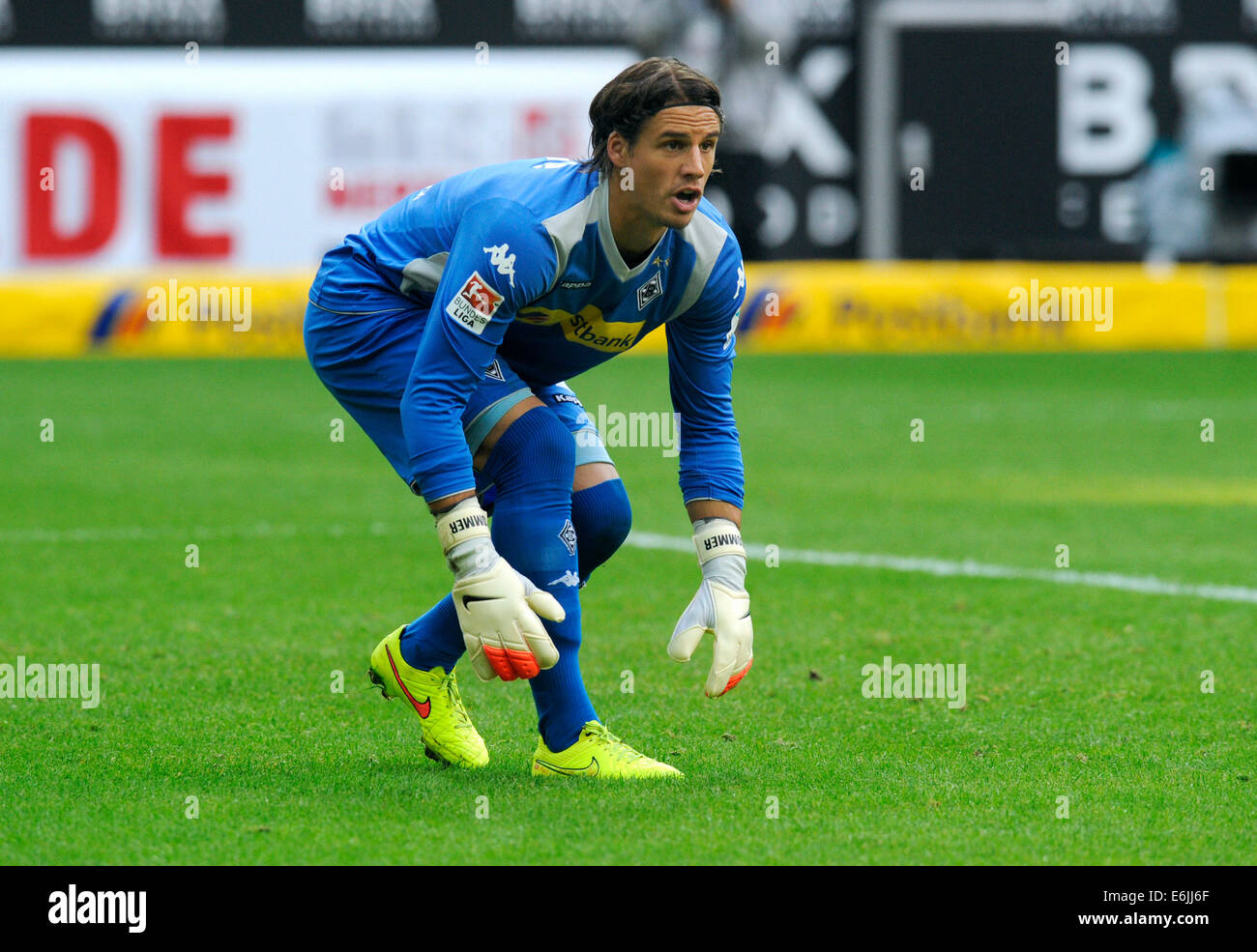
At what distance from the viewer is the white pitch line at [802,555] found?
28.2 feet

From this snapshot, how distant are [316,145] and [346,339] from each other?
21105 millimetres

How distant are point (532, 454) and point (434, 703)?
2.89 feet

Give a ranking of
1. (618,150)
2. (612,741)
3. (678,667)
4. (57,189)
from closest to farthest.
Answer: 1. (618,150)
2. (612,741)
3. (678,667)
4. (57,189)

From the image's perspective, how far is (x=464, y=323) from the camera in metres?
4.98

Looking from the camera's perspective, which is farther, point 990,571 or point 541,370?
point 990,571

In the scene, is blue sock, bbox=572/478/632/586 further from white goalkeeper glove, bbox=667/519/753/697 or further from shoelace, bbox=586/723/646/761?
shoelace, bbox=586/723/646/761

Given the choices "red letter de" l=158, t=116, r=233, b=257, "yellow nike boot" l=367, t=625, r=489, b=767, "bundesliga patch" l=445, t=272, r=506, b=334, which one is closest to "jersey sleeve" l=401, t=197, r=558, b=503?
"bundesliga patch" l=445, t=272, r=506, b=334

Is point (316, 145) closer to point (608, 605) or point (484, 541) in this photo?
point (608, 605)

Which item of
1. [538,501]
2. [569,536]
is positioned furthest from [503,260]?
[569,536]

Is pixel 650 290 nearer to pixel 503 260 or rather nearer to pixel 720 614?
pixel 503 260

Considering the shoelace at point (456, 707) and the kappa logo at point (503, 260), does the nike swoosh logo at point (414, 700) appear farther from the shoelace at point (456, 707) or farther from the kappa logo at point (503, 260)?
the kappa logo at point (503, 260)

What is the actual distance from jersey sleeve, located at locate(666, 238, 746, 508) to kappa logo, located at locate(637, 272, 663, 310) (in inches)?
6.1

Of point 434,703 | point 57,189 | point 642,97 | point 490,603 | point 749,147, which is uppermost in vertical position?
point 749,147

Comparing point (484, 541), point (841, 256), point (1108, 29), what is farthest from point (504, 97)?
point (484, 541)
